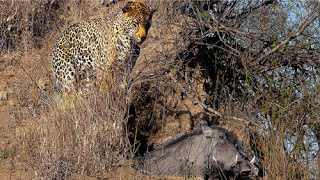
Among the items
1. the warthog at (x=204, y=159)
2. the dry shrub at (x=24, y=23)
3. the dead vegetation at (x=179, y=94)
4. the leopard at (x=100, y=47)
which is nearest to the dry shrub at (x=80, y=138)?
the dead vegetation at (x=179, y=94)

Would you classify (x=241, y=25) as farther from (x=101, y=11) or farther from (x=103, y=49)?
(x=101, y=11)

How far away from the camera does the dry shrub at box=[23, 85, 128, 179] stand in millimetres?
7457

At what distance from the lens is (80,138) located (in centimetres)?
771

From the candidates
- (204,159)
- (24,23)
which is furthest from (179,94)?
(24,23)

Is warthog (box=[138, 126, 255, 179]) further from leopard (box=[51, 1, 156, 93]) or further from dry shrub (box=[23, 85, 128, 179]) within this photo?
leopard (box=[51, 1, 156, 93])

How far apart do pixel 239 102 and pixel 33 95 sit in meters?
3.43

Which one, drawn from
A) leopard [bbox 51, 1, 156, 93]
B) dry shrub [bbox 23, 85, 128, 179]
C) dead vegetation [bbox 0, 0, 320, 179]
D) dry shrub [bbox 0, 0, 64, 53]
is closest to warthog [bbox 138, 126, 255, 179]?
dead vegetation [bbox 0, 0, 320, 179]

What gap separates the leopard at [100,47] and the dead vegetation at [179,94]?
385 millimetres

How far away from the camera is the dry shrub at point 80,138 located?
746 cm

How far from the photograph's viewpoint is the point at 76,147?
7.63 metres

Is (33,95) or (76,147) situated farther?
(33,95)

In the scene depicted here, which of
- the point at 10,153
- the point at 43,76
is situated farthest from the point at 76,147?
the point at 43,76

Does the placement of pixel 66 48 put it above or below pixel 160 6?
below

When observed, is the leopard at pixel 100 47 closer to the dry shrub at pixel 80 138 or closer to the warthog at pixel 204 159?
the dry shrub at pixel 80 138
